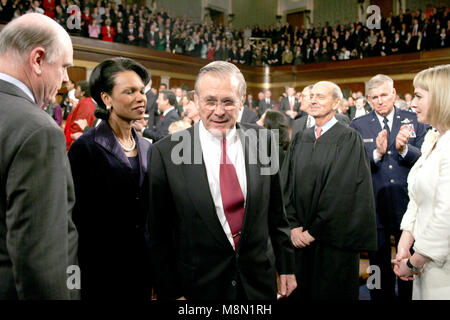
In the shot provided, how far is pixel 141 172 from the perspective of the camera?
181 cm

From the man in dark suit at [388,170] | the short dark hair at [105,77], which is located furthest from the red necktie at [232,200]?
the man in dark suit at [388,170]

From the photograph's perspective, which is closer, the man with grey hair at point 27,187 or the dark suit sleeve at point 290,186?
the man with grey hair at point 27,187

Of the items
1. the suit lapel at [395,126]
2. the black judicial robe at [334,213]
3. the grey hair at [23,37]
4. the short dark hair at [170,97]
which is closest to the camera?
the grey hair at [23,37]

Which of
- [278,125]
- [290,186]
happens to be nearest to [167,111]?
[278,125]

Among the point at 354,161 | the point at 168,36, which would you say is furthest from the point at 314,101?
the point at 168,36

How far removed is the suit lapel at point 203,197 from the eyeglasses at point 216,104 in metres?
0.24

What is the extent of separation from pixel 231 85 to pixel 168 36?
39.0ft

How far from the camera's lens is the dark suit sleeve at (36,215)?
102 centimetres

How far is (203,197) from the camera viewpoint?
4.94 feet

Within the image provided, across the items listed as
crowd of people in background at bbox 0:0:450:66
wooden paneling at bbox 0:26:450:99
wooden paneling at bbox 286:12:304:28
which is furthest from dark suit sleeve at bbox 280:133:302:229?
wooden paneling at bbox 286:12:304:28

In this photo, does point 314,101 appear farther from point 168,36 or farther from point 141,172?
point 168,36

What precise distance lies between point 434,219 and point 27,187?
1.59 metres

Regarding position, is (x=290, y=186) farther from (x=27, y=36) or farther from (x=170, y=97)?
(x=170, y=97)

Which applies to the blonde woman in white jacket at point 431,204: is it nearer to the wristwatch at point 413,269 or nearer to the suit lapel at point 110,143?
the wristwatch at point 413,269
